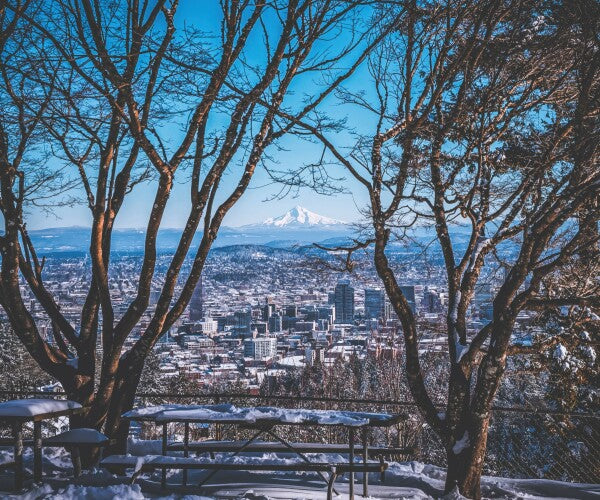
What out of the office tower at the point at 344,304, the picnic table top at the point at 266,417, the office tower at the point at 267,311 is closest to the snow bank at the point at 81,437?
the picnic table top at the point at 266,417

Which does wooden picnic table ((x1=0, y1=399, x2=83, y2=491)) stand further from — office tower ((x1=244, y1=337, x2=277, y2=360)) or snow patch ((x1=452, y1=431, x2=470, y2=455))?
office tower ((x1=244, y1=337, x2=277, y2=360))

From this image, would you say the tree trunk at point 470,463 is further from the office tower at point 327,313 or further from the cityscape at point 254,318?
the office tower at point 327,313

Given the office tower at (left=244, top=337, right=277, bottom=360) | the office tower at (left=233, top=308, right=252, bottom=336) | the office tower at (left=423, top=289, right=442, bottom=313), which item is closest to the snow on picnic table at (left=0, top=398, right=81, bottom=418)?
the office tower at (left=423, top=289, right=442, bottom=313)

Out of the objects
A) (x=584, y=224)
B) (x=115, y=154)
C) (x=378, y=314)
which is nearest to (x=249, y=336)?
(x=378, y=314)

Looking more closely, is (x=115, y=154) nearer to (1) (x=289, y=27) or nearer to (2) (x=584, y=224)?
(1) (x=289, y=27)

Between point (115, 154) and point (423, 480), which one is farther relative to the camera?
point (115, 154)

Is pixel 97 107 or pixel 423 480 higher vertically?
pixel 97 107

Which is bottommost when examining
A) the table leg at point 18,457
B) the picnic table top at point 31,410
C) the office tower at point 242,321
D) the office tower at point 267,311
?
the office tower at point 242,321
